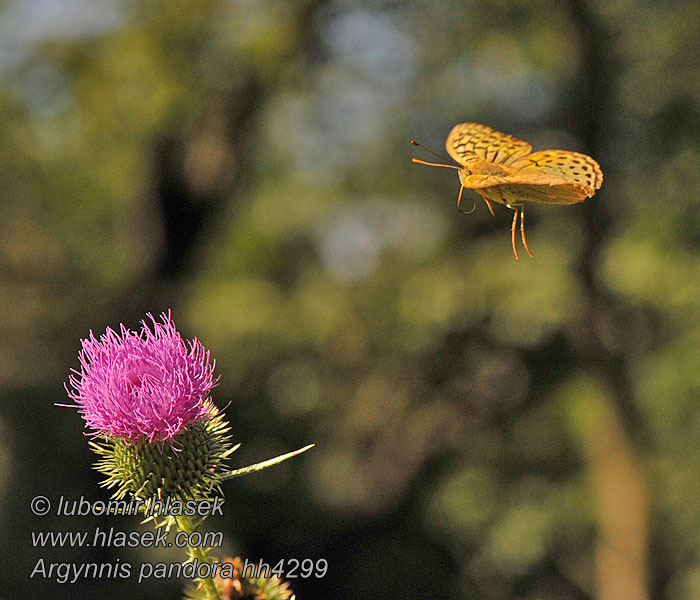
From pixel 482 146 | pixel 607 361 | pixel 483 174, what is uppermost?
pixel 483 174

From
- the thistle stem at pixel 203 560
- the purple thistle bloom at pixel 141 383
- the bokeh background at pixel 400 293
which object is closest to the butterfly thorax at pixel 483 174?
the purple thistle bloom at pixel 141 383

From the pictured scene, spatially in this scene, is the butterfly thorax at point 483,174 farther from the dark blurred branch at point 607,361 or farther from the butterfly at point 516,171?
the dark blurred branch at point 607,361

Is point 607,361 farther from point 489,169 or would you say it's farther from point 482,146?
point 489,169

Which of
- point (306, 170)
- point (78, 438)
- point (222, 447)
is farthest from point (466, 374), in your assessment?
point (222, 447)

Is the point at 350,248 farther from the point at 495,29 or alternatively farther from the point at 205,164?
the point at 495,29

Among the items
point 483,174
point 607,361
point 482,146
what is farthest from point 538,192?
point 607,361

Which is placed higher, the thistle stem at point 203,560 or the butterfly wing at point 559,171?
the butterfly wing at point 559,171
